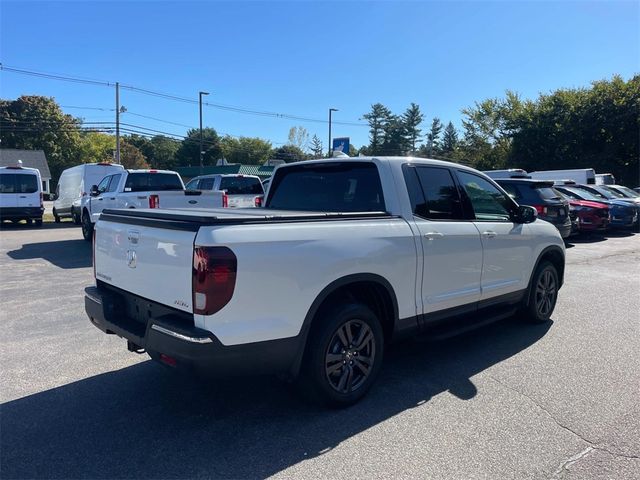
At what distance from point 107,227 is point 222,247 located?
63.6 inches

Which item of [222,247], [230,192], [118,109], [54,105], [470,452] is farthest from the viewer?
[54,105]

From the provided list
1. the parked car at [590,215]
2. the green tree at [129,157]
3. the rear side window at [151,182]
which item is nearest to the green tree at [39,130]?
the green tree at [129,157]

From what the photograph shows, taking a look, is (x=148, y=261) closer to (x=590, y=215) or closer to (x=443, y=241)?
(x=443, y=241)

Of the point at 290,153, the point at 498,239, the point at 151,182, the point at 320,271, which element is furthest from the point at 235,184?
the point at 290,153

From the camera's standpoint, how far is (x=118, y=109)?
39.1 m

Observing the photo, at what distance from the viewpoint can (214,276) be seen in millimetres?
2844

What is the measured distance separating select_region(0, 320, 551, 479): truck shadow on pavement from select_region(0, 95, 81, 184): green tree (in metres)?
61.8

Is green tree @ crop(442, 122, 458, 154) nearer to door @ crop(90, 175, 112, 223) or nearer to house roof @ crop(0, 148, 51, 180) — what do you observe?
house roof @ crop(0, 148, 51, 180)

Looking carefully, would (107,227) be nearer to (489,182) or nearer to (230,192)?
(489,182)

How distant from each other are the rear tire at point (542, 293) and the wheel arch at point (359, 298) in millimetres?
2504

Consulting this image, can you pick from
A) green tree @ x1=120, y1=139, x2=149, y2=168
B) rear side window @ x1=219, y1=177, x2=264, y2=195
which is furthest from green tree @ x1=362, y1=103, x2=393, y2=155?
rear side window @ x1=219, y1=177, x2=264, y2=195

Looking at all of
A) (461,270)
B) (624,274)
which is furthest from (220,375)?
(624,274)

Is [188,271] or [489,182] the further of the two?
[489,182]

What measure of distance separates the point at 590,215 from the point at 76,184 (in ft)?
63.4
